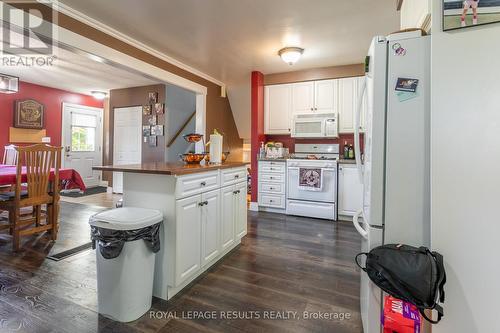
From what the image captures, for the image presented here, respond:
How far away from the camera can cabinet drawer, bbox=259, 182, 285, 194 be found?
4.44 metres

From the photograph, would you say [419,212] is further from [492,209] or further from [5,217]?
[5,217]

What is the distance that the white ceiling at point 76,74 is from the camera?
4.10m

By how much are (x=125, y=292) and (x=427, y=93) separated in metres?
2.10

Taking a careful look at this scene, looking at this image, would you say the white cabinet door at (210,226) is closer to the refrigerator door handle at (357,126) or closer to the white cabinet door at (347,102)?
the refrigerator door handle at (357,126)

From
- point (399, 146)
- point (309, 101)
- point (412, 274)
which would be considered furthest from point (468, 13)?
point (309, 101)

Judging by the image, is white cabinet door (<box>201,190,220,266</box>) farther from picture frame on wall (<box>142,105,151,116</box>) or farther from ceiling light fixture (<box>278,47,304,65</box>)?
picture frame on wall (<box>142,105,151,116</box>)

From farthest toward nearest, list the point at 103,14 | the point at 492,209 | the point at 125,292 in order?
1. the point at 103,14
2. the point at 125,292
3. the point at 492,209

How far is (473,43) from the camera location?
115cm

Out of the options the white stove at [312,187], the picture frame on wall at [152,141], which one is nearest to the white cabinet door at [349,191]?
the white stove at [312,187]

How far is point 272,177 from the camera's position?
4508 mm

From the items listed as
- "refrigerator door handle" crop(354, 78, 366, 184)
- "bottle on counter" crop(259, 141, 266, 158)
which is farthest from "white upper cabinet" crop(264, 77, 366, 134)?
"refrigerator door handle" crop(354, 78, 366, 184)

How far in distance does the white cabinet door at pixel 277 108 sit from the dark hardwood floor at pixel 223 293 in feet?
7.93

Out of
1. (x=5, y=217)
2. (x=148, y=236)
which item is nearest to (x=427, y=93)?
(x=148, y=236)

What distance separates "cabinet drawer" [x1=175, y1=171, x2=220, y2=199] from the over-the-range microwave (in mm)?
2574
